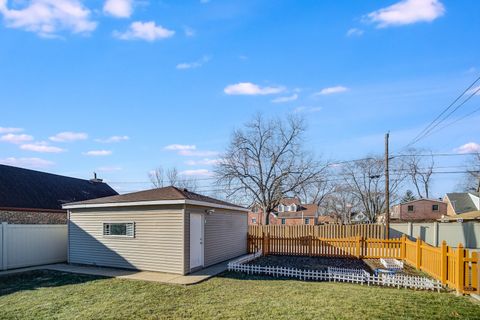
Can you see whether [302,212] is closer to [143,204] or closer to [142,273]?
[143,204]

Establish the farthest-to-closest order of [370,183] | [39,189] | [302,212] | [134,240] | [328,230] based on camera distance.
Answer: [302,212] → [370,183] → [328,230] → [39,189] → [134,240]

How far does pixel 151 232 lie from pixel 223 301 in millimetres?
4813

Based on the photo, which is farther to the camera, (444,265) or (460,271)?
(444,265)

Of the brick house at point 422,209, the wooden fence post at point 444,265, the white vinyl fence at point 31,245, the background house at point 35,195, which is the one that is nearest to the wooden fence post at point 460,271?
the wooden fence post at point 444,265

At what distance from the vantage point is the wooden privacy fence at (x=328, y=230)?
19.7 metres

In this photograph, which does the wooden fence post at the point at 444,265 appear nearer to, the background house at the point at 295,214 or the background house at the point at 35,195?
the background house at the point at 35,195

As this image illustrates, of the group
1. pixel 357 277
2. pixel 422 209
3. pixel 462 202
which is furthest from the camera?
pixel 422 209

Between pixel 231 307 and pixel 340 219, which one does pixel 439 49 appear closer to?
pixel 231 307

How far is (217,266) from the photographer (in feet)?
41.0

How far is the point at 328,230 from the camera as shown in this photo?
19984mm

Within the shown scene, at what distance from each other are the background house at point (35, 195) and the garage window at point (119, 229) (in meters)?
5.78

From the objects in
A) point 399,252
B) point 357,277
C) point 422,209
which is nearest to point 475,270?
point 357,277

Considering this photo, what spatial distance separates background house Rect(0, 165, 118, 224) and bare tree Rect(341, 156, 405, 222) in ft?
102

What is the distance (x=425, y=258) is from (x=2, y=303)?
1172 centimetres
